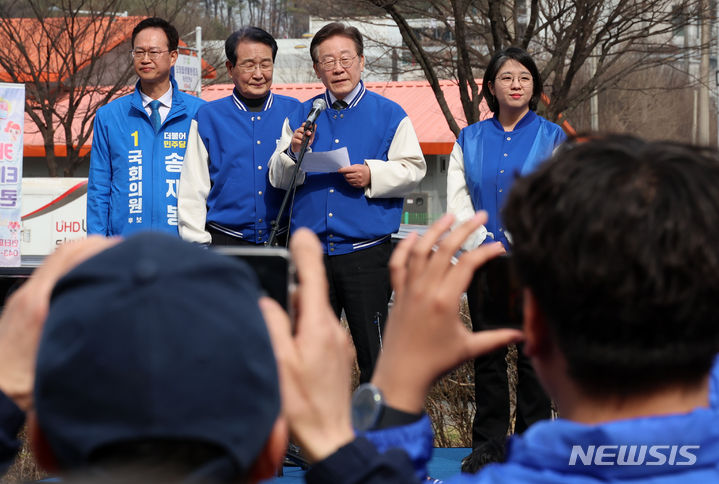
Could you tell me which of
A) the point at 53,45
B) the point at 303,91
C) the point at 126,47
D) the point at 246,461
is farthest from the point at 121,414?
the point at 303,91

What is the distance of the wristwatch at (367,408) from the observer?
4.42 ft

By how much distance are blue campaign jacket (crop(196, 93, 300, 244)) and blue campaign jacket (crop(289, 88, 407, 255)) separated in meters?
0.16

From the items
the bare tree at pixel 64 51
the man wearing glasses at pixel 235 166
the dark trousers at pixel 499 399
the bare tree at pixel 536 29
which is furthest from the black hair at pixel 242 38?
the bare tree at pixel 64 51

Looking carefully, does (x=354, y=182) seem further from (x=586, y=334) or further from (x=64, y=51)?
(x=64, y=51)

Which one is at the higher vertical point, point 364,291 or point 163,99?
point 163,99

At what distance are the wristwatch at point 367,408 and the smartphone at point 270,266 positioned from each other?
6.7 inches

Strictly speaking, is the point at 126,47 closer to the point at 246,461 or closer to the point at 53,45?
the point at 53,45

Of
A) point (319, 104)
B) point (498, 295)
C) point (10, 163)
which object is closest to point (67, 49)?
point (10, 163)

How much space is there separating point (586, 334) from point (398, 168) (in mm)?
3453

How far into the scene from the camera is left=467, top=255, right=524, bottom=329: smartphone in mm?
1550

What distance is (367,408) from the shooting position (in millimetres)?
1372

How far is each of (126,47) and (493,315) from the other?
16.9 metres

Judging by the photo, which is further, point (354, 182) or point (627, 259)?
point (354, 182)
